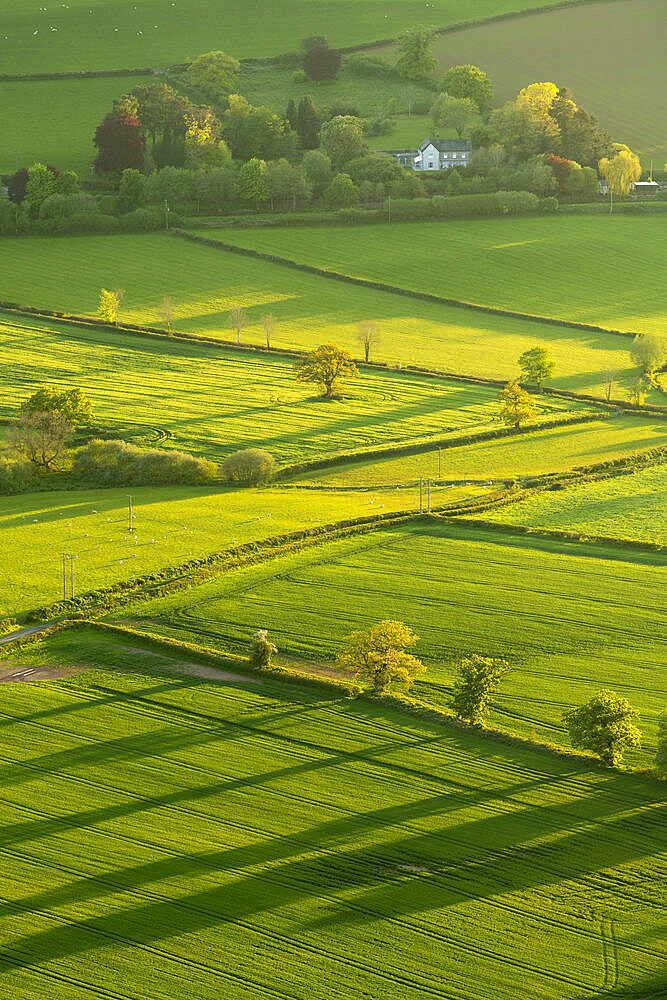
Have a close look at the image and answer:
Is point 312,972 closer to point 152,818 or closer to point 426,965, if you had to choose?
point 426,965

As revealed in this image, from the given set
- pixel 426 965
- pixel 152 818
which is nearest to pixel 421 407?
pixel 152 818

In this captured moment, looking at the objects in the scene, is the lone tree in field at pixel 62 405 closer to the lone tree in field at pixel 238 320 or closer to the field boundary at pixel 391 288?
the lone tree in field at pixel 238 320

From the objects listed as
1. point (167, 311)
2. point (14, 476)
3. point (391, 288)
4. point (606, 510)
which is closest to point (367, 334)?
point (167, 311)

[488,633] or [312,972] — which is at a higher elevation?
[488,633]

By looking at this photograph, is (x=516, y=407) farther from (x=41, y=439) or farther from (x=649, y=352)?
(x=41, y=439)

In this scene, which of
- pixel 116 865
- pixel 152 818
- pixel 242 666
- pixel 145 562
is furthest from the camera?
pixel 145 562
